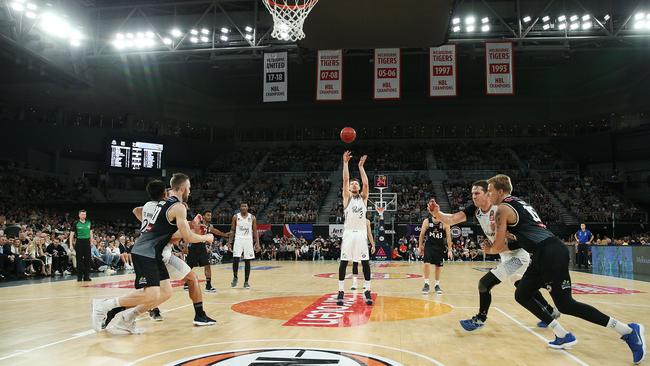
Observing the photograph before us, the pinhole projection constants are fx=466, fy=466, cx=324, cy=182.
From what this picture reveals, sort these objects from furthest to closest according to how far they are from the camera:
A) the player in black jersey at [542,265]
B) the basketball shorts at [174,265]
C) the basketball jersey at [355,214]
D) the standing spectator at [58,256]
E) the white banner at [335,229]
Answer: the white banner at [335,229] → the standing spectator at [58,256] → the basketball jersey at [355,214] → the basketball shorts at [174,265] → the player in black jersey at [542,265]

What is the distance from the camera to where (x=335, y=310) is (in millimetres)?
7484

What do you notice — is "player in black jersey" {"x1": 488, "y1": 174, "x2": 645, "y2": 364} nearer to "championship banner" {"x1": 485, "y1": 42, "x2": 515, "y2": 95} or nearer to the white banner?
"championship banner" {"x1": 485, "y1": 42, "x2": 515, "y2": 95}

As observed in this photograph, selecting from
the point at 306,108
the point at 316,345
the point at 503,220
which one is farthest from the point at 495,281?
the point at 306,108

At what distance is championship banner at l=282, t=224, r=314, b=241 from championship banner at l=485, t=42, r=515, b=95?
47.1 feet

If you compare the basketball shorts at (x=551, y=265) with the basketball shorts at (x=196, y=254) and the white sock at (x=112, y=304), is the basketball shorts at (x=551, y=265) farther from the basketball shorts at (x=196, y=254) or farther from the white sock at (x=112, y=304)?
the basketball shorts at (x=196, y=254)

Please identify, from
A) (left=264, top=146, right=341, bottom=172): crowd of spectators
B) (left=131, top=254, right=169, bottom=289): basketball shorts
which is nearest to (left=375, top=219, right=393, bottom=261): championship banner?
(left=264, top=146, right=341, bottom=172): crowd of spectators

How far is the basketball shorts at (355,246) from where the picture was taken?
8.19 meters

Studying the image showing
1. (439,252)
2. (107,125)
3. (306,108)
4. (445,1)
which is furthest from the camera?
(306,108)

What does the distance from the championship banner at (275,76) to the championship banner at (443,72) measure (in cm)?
594

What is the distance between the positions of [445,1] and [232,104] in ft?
87.3

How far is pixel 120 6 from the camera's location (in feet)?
68.7

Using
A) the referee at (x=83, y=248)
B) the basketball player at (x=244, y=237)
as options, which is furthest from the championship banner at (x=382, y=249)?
the referee at (x=83, y=248)

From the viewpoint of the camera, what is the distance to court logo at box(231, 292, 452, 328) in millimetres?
6555

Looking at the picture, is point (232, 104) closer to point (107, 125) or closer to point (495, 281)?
point (107, 125)
